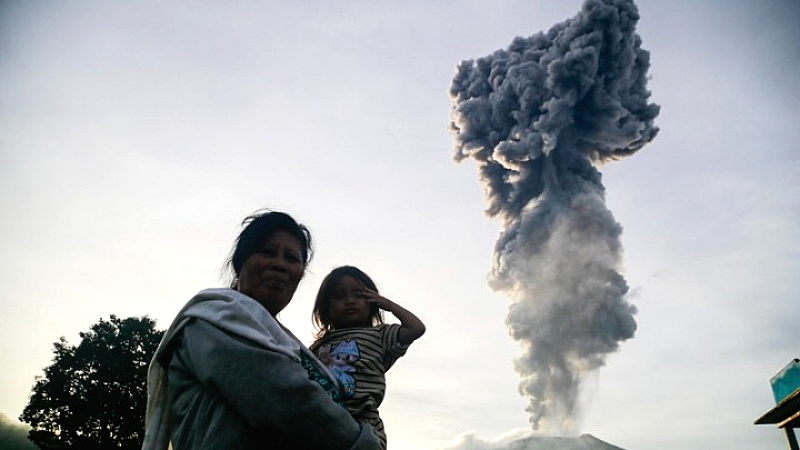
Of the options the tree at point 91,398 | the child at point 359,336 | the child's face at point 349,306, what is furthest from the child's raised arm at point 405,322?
the tree at point 91,398

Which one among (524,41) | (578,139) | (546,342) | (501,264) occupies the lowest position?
(546,342)

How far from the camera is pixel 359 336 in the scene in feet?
9.91

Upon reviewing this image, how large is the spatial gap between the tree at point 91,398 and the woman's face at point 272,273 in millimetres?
19796

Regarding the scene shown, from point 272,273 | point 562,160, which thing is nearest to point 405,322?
point 272,273

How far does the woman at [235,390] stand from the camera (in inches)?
55.7

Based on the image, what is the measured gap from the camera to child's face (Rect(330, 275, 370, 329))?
3.31 m

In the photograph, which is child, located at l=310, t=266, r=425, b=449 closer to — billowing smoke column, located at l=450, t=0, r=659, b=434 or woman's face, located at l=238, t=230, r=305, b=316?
woman's face, located at l=238, t=230, r=305, b=316

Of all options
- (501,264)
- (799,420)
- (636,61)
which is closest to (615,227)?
(501,264)

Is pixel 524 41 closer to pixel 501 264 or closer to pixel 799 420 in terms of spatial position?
pixel 501 264

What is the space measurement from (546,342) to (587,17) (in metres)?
23.9

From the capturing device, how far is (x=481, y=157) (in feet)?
126

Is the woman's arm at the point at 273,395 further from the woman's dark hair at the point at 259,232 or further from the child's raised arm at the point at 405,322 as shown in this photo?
the child's raised arm at the point at 405,322

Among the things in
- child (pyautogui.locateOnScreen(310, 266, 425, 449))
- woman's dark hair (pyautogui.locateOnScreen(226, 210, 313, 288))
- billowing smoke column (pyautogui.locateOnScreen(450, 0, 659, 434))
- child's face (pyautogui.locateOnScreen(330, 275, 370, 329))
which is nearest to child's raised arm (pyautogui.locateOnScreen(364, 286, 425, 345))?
child (pyautogui.locateOnScreen(310, 266, 425, 449))

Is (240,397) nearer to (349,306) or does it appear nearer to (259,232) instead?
(259,232)
